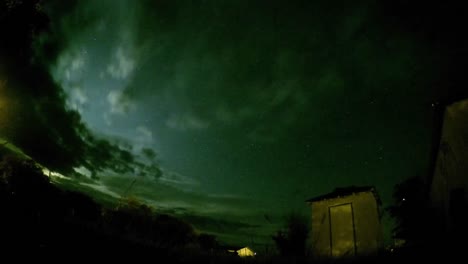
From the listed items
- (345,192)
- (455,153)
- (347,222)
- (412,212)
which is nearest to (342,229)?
(347,222)

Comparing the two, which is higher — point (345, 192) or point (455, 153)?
point (455, 153)

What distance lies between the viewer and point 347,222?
1772cm

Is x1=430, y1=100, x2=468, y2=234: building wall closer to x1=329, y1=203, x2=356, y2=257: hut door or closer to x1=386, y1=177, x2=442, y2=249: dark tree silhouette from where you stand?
x1=386, y1=177, x2=442, y2=249: dark tree silhouette

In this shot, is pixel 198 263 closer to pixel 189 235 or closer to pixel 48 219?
pixel 48 219

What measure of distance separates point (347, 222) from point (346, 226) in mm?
253

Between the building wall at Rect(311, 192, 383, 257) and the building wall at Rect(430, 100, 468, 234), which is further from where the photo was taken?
the building wall at Rect(311, 192, 383, 257)

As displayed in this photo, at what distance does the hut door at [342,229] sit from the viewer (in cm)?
1703

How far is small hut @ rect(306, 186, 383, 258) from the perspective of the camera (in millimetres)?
16750

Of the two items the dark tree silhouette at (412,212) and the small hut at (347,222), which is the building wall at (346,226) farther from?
the dark tree silhouette at (412,212)

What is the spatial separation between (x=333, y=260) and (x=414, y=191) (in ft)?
52.2

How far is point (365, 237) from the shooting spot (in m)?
16.8

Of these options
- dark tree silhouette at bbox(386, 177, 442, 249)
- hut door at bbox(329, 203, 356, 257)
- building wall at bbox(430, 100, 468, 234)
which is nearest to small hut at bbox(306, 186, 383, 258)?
hut door at bbox(329, 203, 356, 257)

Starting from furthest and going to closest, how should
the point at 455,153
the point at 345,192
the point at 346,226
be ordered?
the point at 345,192 → the point at 346,226 → the point at 455,153

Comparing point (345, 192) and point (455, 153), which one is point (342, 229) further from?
point (455, 153)
